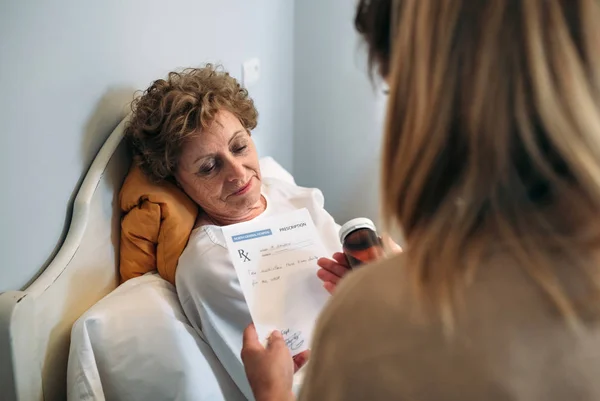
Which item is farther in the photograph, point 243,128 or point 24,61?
point 243,128

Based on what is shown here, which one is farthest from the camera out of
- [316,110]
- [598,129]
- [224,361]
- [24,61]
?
[316,110]

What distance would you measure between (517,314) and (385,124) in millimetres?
201

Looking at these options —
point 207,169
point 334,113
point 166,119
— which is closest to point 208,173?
point 207,169

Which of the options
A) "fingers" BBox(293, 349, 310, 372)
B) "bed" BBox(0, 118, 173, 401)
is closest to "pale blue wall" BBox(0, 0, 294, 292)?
"bed" BBox(0, 118, 173, 401)

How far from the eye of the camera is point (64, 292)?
0.94 m

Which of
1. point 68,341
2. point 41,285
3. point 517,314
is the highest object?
point 517,314

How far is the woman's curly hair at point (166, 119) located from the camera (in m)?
1.15

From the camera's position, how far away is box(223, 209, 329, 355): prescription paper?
3.43 feet

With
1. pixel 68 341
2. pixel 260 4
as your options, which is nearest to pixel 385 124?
pixel 68 341

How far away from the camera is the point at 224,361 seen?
3.59ft

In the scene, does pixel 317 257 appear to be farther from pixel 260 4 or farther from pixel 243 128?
pixel 260 4

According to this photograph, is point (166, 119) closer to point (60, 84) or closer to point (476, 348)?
point (60, 84)

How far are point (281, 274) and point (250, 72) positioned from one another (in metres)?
0.85

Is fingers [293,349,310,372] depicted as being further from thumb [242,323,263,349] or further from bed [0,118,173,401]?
bed [0,118,173,401]
